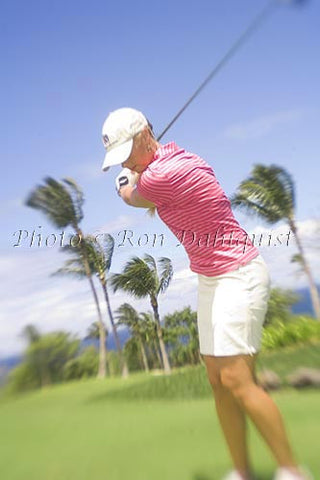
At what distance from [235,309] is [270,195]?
889 cm

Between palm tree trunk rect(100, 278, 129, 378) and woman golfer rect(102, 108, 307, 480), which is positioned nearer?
woman golfer rect(102, 108, 307, 480)

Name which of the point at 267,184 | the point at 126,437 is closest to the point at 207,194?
the point at 126,437

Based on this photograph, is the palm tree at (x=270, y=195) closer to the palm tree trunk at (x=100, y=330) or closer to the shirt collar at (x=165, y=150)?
the palm tree trunk at (x=100, y=330)

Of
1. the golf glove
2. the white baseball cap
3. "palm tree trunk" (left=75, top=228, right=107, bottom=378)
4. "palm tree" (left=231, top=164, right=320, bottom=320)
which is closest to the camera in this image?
the white baseball cap

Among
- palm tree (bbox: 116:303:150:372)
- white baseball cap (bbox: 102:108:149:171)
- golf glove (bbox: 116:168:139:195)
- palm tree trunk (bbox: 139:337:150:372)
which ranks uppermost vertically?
white baseball cap (bbox: 102:108:149:171)

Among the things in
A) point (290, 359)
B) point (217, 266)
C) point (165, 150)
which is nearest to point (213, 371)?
point (217, 266)

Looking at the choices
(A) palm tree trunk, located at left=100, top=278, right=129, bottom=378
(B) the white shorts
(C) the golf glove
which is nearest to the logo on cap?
(C) the golf glove

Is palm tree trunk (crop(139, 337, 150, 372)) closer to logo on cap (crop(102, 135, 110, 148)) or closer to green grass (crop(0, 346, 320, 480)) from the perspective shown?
green grass (crop(0, 346, 320, 480))

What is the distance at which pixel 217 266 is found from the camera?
2148 mm

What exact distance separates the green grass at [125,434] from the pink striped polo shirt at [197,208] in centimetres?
88

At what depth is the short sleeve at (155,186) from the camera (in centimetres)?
210

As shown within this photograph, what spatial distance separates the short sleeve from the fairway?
1107 mm

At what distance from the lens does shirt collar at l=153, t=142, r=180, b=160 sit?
2.19 m

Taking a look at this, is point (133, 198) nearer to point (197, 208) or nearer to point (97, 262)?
point (197, 208)
